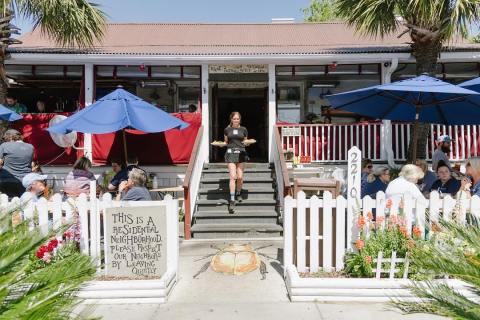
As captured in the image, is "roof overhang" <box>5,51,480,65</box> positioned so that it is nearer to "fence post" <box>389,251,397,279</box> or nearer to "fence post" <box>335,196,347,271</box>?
"fence post" <box>335,196,347,271</box>

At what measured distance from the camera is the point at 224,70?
39.8 ft

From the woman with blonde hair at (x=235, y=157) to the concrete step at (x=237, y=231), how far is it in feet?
1.71

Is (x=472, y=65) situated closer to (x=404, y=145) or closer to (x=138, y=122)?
(x=404, y=145)

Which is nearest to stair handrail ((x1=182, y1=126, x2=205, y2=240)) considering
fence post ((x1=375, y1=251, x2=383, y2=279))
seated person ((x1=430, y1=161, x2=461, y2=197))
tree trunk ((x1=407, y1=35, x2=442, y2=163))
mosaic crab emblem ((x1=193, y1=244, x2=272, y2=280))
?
mosaic crab emblem ((x1=193, y1=244, x2=272, y2=280))

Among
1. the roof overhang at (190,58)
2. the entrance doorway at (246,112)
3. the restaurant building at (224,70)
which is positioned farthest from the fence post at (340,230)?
the entrance doorway at (246,112)

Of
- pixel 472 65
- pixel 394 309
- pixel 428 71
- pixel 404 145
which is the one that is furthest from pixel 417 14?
pixel 394 309

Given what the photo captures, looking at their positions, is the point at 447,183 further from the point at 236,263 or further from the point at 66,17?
the point at 66,17

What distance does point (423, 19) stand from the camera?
9.63m

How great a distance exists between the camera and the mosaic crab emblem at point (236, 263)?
20.8 ft

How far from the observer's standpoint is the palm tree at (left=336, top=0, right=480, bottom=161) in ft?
31.0

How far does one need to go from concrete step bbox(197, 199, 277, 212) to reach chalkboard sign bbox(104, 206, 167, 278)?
11.6ft

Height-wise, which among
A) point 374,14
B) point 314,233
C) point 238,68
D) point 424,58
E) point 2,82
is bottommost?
point 314,233

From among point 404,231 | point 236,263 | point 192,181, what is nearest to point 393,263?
point 404,231

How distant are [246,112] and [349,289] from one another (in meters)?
11.4
